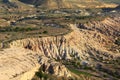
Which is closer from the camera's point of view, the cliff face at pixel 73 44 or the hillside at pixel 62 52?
the hillside at pixel 62 52

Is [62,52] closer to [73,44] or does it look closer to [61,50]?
[61,50]

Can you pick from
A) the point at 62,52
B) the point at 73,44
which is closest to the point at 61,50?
the point at 62,52

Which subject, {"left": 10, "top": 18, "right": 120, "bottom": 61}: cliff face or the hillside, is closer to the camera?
the hillside

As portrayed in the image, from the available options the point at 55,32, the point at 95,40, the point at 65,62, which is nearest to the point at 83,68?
the point at 65,62

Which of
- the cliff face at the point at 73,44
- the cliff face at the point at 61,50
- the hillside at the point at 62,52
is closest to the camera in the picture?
the cliff face at the point at 61,50

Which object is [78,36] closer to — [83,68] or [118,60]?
[118,60]

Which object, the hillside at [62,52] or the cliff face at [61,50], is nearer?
the cliff face at [61,50]

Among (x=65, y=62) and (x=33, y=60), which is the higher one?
(x=33, y=60)

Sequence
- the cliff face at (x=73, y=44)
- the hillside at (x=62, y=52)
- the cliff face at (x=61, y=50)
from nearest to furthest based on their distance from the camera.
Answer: the cliff face at (x=61, y=50) < the hillside at (x=62, y=52) < the cliff face at (x=73, y=44)
